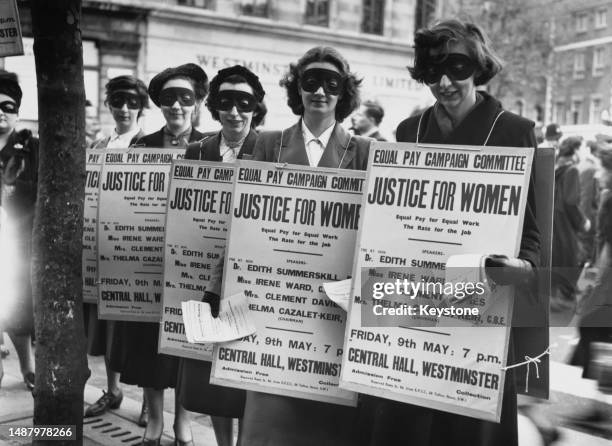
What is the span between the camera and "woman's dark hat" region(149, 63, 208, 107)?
4.77 m

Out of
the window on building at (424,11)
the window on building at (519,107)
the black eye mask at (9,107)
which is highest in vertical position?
the window on building at (519,107)

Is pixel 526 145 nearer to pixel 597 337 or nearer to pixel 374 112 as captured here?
pixel 597 337

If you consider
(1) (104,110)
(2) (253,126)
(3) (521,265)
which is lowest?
(3) (521,265)

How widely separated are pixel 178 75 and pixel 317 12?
68.7 ft

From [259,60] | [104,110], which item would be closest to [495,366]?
[104,110]

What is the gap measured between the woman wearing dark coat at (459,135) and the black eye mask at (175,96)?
1958 millimetres

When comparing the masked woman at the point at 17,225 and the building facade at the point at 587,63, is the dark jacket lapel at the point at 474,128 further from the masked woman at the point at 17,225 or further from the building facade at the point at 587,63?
the building facade at the point at 587,63

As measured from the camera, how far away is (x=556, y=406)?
514 centimetres

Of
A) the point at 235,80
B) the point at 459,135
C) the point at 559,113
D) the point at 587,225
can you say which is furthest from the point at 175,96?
the point at 559,113

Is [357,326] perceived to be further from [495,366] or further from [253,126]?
[253,126]

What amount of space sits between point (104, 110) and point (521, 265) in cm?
1925

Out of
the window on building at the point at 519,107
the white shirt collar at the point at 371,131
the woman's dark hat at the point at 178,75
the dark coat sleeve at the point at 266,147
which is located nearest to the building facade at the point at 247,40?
the white shirt collar at the point at 371,131

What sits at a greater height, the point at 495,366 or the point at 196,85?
the point at 196,85

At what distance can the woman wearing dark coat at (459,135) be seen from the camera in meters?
2.76
